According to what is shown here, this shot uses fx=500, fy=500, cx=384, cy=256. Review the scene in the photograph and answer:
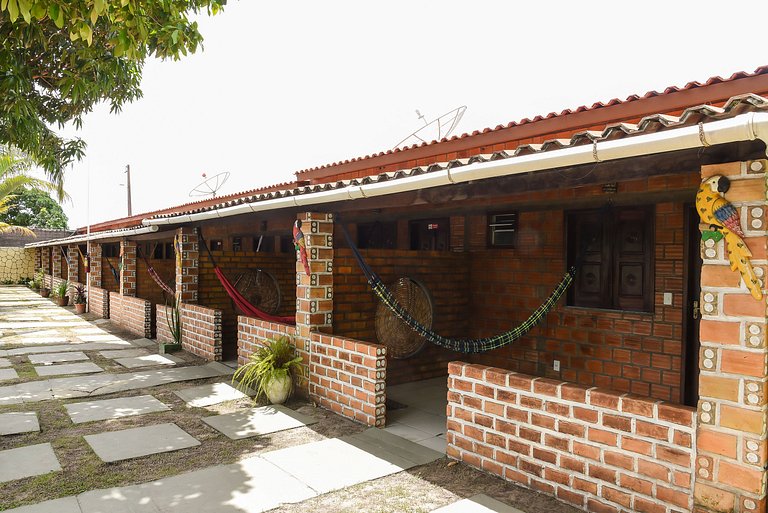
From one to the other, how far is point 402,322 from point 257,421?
6.44ft

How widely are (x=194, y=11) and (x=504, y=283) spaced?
14.8 feet

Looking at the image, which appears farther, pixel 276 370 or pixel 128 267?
pixel 128 267

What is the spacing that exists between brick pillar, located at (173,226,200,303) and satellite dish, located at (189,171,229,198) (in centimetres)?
846

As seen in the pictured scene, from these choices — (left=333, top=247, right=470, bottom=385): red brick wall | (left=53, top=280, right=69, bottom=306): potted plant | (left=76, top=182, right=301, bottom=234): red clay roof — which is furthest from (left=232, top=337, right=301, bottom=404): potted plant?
(left=53, top=280, right=69, bottom=306): potted plant

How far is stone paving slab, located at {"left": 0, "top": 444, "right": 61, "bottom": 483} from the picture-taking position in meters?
3.29

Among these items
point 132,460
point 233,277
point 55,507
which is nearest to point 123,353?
point 233,277

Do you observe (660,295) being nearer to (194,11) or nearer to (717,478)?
(717,478)

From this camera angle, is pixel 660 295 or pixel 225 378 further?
pixel 225 378

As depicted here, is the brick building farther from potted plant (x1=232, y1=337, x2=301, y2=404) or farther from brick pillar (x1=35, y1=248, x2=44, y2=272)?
brick pillar (x1=35, y1=248, x2=44, y2=272)

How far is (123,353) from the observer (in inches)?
297

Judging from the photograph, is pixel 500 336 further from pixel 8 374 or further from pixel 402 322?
pixel 8 374

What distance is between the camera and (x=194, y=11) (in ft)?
17.3

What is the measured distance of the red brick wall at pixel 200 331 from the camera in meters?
6.77

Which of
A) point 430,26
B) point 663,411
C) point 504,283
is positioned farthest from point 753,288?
point 430,26
